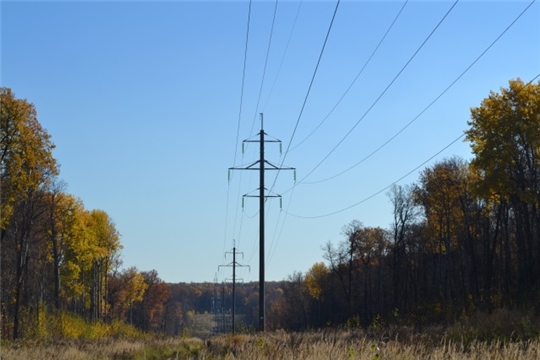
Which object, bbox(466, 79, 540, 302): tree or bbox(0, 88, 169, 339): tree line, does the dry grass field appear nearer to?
bbox(0, 88, 169, 339): tree line

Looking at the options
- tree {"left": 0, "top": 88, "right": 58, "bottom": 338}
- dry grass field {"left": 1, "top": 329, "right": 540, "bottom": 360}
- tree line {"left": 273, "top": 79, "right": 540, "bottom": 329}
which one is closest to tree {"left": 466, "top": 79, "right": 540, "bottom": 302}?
tree line {"left": 273, "top": 79, "right": 540, "bottom": 329}

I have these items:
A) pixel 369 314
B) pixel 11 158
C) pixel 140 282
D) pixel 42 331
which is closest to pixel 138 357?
pixel 11 158

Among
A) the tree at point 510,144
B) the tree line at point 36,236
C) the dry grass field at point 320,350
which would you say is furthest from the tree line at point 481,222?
the tree line at point 36,236

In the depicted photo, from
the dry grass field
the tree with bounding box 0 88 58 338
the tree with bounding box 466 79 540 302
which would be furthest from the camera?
the tree with bounding box 466 79 540 302

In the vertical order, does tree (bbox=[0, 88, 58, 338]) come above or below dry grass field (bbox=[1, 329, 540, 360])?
above

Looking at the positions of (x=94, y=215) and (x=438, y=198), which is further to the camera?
(x=94, y=215)

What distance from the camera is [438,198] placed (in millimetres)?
51906

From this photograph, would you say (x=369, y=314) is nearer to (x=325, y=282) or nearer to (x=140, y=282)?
(x=325, y=282)

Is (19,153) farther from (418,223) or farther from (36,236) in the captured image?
(418,223)

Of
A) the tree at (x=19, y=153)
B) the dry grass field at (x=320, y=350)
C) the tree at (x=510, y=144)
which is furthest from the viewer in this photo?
the tree at (x=510, y=144)

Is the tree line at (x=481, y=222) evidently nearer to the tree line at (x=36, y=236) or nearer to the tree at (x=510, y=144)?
the tree at (x=510, y=144)

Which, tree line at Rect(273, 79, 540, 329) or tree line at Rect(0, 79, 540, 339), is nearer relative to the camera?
tree line at Rect(0, 79, 540, 339)

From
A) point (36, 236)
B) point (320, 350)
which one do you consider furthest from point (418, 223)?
point (320, 350)

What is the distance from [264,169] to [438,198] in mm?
23947
